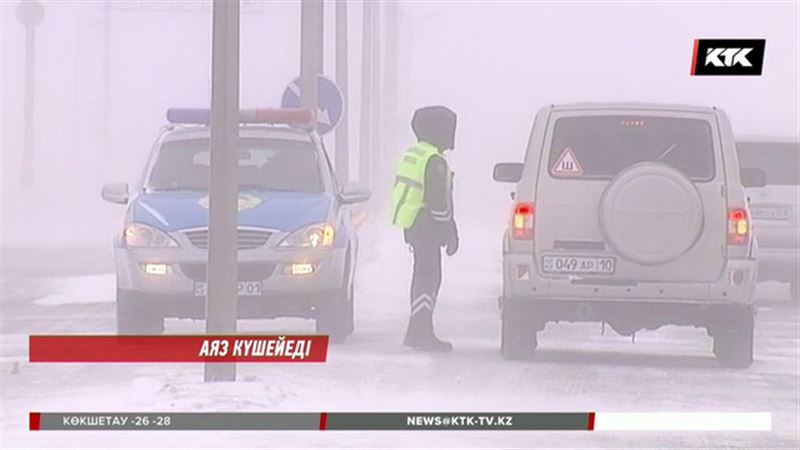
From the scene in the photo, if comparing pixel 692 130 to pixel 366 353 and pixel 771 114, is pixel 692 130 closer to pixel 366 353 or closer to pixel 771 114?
pixel 771 114

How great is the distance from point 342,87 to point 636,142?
98 cm

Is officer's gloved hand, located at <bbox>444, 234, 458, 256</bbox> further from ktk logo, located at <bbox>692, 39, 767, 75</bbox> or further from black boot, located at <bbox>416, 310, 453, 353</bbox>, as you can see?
ktk logo, located at <bbox>692, 39, 767, 75</bbox>

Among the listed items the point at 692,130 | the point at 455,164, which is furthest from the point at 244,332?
the point at 692,130

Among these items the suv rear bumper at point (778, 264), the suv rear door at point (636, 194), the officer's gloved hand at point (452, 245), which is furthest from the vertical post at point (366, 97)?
the suv rear bumper at point (778, 264)

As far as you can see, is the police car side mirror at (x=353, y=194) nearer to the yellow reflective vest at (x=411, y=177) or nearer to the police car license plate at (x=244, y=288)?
the yellow reflective vest at (x=411, y=177)

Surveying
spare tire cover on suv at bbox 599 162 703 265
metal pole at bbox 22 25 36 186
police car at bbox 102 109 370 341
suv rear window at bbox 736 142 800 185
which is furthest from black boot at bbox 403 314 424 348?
metal pole at bbox 22 25 36 186

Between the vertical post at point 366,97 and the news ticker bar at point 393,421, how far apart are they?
81 cm

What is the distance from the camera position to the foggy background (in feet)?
28.5

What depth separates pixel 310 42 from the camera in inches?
362

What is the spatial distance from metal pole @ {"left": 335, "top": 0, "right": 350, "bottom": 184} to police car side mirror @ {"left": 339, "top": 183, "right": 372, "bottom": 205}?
10 cm

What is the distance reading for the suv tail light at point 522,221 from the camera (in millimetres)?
8914

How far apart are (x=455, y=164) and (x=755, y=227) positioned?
3.11ft

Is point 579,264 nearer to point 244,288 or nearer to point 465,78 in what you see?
point 465,78

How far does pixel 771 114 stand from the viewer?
8.67 metres
